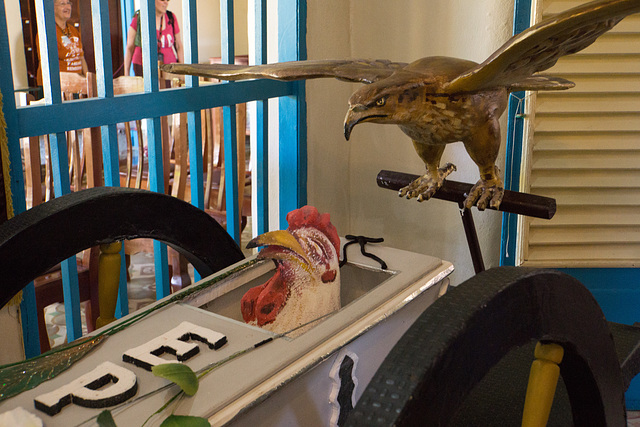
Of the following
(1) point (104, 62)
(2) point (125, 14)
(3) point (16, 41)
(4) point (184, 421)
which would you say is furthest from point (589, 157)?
(2) point (125, 14)

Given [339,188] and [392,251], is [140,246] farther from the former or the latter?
[392,251]

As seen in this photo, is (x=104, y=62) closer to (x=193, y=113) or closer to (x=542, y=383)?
(x=193, y=113)

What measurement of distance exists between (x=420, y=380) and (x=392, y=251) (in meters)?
0.78

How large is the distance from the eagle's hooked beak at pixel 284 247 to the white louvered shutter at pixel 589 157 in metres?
0.83

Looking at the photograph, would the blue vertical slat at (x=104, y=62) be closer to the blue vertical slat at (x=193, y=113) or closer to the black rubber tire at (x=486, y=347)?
the blue vertical slat at (x=193, y=113)

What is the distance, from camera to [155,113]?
1.36 meters

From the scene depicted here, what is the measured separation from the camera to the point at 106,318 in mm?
1048

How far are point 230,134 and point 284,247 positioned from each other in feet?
2.15

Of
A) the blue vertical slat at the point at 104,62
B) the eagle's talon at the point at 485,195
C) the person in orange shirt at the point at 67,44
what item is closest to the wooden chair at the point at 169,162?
the blue vertical slat at the point at 104,62

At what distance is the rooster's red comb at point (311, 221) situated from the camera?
110 centimetres

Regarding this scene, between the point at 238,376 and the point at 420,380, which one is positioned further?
the point at 238,376

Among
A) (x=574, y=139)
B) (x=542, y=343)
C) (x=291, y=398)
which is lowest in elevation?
(x=291, y=398)

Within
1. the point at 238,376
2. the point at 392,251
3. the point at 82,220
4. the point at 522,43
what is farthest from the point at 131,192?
the point at 522,43

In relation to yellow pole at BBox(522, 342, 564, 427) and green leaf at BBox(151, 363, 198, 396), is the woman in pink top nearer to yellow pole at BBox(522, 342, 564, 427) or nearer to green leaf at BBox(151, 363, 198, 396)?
green leaf at BBox(151, 363, 198, 396)
